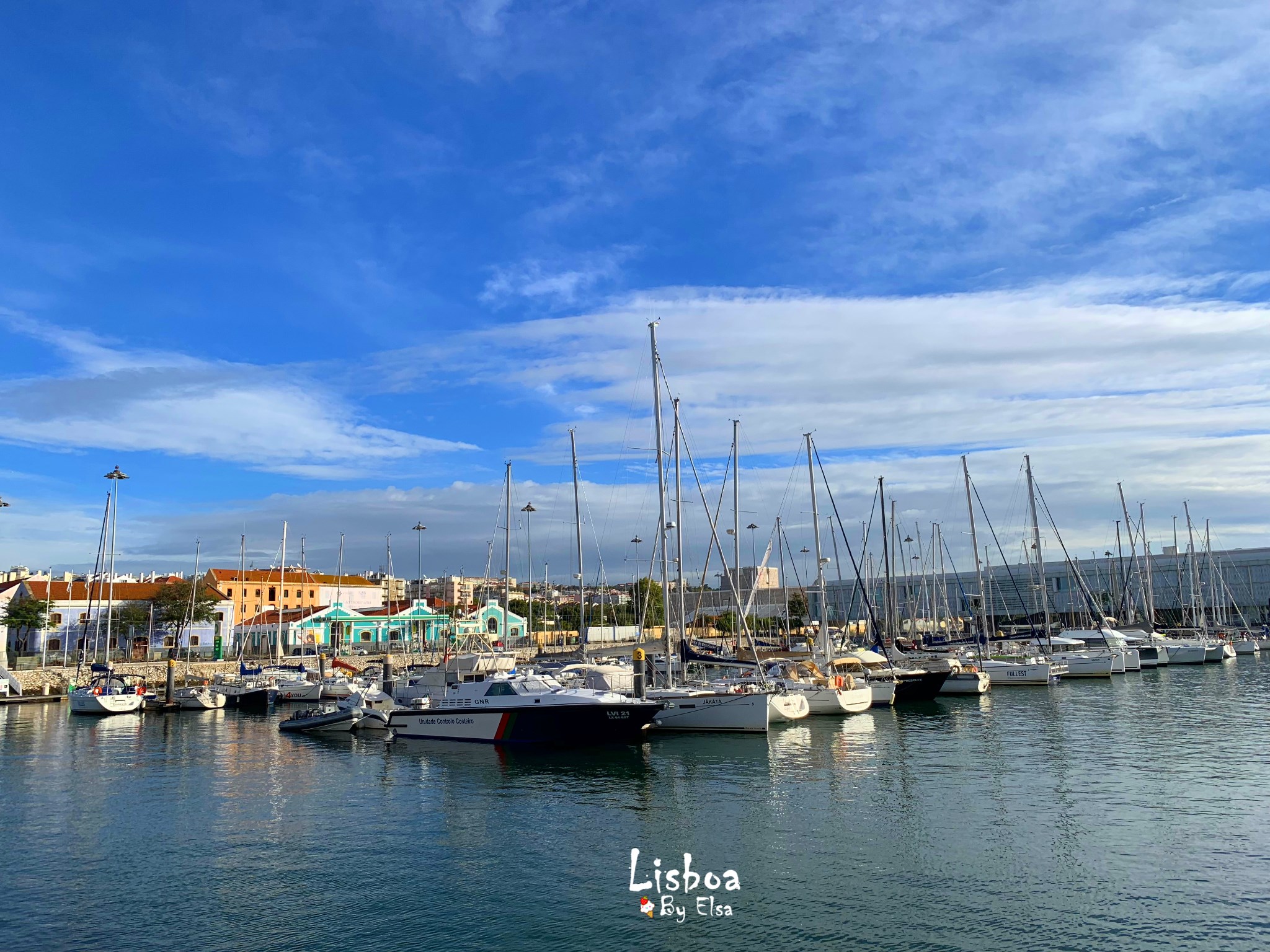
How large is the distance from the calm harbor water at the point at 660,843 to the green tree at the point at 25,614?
5291 cm

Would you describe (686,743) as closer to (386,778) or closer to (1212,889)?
(386,778)

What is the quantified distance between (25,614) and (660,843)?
83842mm

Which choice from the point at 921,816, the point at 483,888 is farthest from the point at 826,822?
the point at 483,888

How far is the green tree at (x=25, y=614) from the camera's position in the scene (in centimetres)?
8231

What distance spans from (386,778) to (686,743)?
12.3m

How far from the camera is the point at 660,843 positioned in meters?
21.2

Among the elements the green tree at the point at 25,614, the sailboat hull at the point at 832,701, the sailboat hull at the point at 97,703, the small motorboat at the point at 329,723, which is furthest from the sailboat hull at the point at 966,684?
the green tree at the point at 25,614

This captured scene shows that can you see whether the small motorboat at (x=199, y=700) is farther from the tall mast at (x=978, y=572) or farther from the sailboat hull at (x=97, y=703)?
the tall mast at (x=978, y=572)

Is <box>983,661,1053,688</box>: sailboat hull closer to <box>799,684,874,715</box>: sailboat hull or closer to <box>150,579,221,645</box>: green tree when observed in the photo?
<box>799,684,874,715</box>: sailboat hull

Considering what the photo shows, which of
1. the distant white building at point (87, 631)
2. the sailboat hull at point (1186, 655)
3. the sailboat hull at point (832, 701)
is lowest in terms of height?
the sailboat hull at point (1186, 655)

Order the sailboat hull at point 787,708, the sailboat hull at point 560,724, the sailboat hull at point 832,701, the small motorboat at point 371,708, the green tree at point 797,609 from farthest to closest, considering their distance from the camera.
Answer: the green tree at point 797,609
the small motorboat at point 371,708
the sailboat hull at point 832,701
the sailboat hull at point 787,708
the sailboat hull at point 560,724

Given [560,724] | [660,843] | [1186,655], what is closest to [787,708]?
[560,724]

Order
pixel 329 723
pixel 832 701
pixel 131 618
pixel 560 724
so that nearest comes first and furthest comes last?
pixel 560 724 < pixel 832 701 < pixel 329 723 < pixel 131 618

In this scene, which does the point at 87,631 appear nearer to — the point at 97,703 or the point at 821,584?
the point at 97,703
